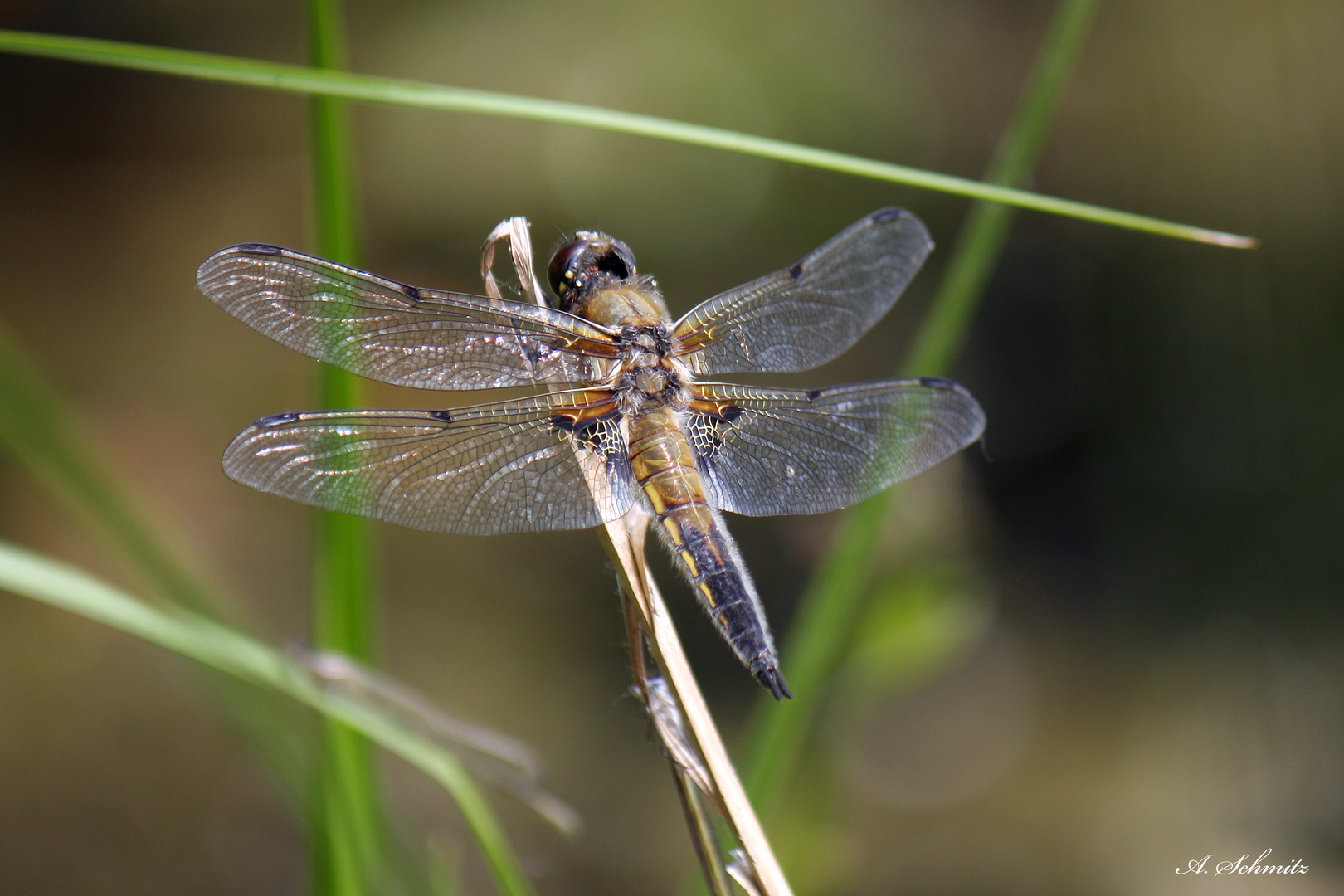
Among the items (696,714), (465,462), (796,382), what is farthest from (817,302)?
(796,382)

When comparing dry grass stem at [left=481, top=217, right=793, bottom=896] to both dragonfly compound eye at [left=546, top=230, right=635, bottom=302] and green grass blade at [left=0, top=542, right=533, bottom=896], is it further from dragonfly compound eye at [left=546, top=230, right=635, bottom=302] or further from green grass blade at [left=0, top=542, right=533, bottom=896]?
dragonfly compound eye at [left=546, top=230, right=635, bottom=302]

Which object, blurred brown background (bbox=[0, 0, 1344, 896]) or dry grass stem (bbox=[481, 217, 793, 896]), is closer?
dry grass stem (bbox=[481, 217, 793, 896])

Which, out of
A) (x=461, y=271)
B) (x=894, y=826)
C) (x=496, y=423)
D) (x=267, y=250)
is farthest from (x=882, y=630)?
(x=461, y=271)

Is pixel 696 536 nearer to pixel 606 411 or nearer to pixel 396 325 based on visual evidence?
pixel 606 411

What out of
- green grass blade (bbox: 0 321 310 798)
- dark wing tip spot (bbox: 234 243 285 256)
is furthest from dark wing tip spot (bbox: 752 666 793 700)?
dark wing tip spot (bbox: 234 243 285 256)
